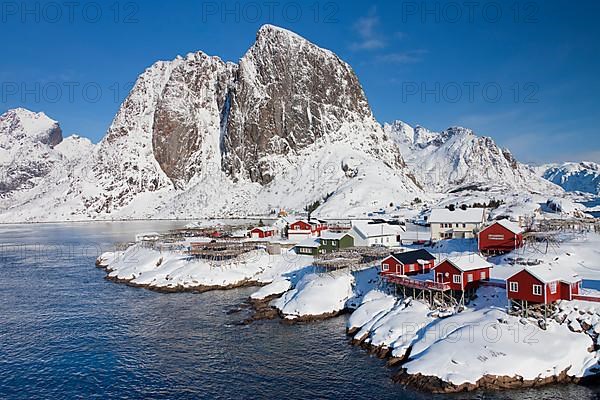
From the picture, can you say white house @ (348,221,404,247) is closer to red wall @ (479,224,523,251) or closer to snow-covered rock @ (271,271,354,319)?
red wall @ (479,224,523,251)

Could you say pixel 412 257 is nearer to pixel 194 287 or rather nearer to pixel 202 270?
pixel 194 287

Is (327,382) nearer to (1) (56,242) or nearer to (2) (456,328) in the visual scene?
(2) (456,328)

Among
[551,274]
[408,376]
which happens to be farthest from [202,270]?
[551,274]

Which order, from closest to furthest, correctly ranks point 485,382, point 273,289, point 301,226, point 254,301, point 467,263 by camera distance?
1. point 485,382
2. point 467,263
3. point 254,301
4. point 273,289
5. point 301,226

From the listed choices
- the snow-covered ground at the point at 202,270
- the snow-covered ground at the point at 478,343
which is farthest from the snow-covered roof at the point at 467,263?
the snow-covered ground at the point at 202,270

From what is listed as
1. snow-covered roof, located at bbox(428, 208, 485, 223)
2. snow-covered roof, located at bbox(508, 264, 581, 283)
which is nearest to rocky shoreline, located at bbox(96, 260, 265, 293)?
snow-covered roof, located at bbox(428, 208, 485, 223)
